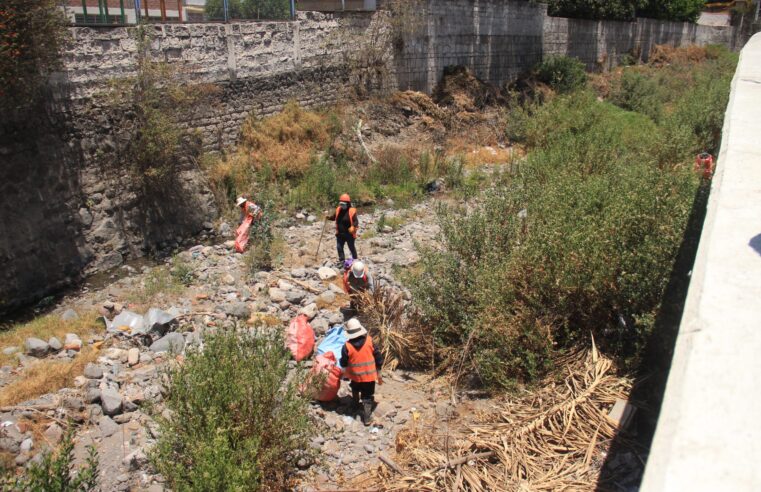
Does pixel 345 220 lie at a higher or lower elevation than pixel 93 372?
higher

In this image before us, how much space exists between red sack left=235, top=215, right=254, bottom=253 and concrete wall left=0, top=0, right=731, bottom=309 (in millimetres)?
1177

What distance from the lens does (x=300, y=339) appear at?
6.52 metres

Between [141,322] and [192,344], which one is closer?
[192,344]

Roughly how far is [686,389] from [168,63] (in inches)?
399

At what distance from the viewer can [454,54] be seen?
16266 millimetres

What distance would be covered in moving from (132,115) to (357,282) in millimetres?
5012

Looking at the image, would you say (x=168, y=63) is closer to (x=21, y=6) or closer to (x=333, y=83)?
(x=21, y=6)

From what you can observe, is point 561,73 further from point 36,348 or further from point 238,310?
point 36,348

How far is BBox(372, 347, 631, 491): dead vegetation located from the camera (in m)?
4.11

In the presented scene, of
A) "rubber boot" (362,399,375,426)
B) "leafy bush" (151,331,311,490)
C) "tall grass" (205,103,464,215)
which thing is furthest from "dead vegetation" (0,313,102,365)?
"tall grass" (205,103,464,215)

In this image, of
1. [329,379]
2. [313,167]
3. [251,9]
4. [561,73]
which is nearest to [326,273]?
[329,379]

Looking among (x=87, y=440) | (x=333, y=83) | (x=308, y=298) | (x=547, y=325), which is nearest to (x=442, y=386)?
(x=547, y=325)

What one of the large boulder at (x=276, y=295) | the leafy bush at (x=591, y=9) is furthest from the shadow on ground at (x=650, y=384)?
the leafy bush at (x=591, y=9)

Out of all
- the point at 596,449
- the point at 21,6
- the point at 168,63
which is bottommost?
the point at 596,449
